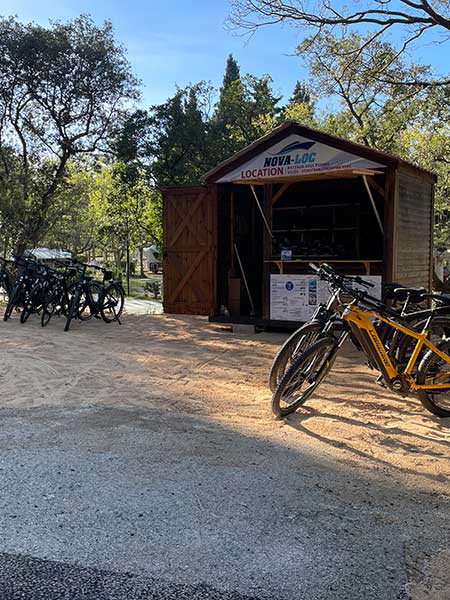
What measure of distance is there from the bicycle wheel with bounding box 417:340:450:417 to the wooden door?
5136 mm

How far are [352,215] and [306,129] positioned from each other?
255cm

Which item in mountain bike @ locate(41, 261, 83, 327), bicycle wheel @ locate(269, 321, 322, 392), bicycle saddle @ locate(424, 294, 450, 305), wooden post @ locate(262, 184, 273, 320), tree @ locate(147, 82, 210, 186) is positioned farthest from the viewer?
tree @ locate(147, 82, 210, 186)

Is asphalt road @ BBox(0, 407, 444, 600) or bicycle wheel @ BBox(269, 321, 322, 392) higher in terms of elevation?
bicycle wheel @ BBox(269, 321, 322, 392)

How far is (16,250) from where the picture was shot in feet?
44.3

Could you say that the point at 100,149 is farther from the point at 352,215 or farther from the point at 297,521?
the point at 297,521

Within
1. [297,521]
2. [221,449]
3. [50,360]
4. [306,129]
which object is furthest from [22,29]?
[297,521]

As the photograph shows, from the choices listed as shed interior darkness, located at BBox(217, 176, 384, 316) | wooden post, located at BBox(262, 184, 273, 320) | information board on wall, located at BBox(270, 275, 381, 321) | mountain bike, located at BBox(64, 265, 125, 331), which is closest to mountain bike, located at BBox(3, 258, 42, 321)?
mountain bike, located at BBox(64, 265, 125, 331)

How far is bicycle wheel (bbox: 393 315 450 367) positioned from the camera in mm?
4195

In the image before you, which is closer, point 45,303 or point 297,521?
→ point 297,521

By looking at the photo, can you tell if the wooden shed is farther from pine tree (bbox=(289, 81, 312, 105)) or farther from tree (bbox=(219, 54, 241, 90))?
tree (bbox=(219, 54, 241, 90))

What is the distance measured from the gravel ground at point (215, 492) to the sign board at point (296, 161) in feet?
11.1

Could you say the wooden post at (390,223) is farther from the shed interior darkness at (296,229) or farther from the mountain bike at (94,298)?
the mountain bike at (94,298)

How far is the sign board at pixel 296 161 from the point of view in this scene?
7383 millimetres

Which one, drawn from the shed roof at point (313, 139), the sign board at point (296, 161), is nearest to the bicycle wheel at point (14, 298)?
the shed roof at point (313, 139)
